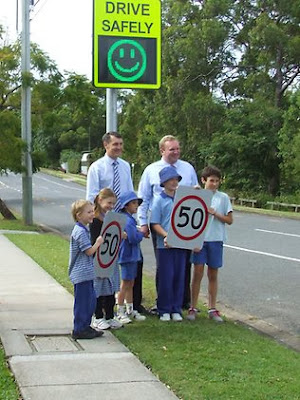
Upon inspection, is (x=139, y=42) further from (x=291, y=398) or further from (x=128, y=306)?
(x=291, y=398)

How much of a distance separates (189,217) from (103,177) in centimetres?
106

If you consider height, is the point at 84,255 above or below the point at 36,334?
above

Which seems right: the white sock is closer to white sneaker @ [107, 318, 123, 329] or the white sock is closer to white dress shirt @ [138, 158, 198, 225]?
white sneaker @ [107, 318, 123, 329]

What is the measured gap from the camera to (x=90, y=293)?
6.30 m

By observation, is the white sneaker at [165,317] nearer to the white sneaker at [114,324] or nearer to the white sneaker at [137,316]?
the white sneaker at [137,316]

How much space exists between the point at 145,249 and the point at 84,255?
9.11 metres

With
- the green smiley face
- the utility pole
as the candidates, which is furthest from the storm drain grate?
the utility pole

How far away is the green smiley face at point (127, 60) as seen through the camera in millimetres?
7500

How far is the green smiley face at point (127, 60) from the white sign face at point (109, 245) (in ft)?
6.03

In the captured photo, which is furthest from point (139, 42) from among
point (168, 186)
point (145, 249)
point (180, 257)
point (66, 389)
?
A: point (145, 249)

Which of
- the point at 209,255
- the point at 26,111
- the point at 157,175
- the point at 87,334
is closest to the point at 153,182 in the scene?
the point at 157,175

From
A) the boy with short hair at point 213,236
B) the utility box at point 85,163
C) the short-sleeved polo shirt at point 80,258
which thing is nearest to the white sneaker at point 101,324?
the short-sleeved polo shirt at point 80,258

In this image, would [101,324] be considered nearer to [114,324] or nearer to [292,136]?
[114,324]

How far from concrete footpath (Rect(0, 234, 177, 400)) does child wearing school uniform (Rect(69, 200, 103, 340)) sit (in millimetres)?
156
